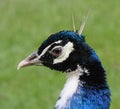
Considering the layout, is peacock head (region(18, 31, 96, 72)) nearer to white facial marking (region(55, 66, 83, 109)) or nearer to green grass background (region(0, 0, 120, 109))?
white facial marking (region(55, 66, 83, 109))

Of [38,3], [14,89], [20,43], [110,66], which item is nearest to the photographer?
[14,89]

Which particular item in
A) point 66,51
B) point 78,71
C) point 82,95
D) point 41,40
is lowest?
point 82,95

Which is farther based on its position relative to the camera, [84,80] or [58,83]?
[58,83]

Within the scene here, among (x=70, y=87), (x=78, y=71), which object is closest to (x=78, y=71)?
(x=78, y=71)

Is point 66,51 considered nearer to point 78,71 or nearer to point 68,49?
point 68,49

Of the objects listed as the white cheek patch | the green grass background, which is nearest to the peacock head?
the white cheek patch

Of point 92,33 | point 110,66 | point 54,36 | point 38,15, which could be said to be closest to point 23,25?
point 38,15

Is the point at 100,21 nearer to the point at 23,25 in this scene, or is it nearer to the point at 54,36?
the point at 23,25

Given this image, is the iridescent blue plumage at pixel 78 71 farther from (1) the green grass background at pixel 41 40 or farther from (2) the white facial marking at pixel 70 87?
(1) the green grass background at pixel 41 40
